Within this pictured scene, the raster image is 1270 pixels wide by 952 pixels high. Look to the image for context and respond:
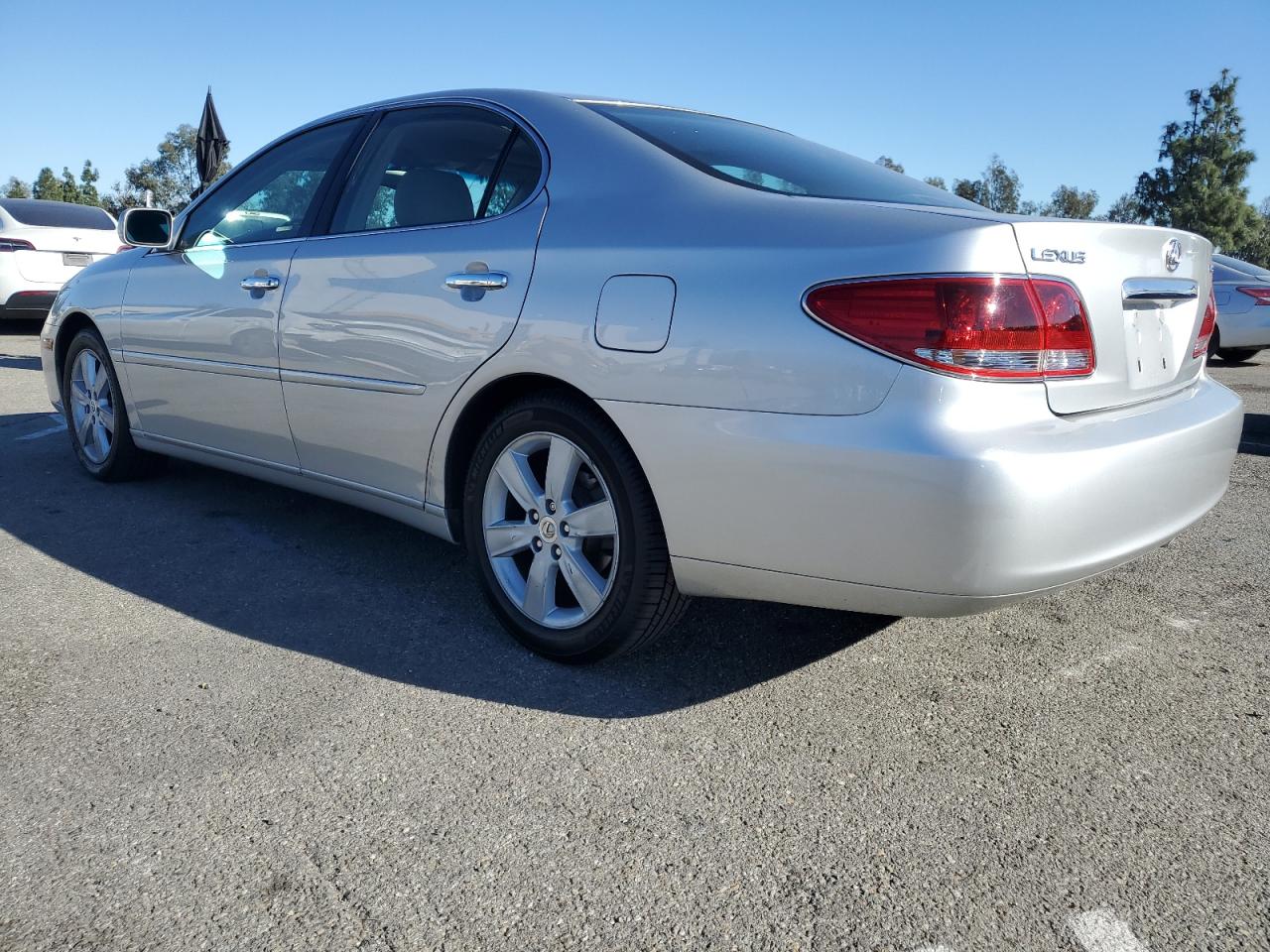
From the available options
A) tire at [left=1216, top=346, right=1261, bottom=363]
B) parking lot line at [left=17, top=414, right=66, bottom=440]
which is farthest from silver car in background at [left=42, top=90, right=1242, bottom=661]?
tire at [left=1216, top=346, right=1261, bottom=363]

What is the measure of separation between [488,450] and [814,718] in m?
1.16

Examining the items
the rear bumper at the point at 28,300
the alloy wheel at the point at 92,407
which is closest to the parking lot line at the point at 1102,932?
the alloy wheel at the point at 92,407

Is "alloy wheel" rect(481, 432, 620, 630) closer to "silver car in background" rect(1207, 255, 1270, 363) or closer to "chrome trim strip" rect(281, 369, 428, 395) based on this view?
"chrome trim strip" rect(281, 369, 428, 395)

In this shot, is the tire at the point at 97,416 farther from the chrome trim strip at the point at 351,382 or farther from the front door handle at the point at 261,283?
the chrome trim strip at the point at 351,382

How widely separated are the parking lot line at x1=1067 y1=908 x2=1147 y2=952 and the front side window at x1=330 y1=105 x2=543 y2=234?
223 centimetres

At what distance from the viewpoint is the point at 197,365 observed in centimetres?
406

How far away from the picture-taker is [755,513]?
238 cm

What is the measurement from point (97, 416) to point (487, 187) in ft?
8.97

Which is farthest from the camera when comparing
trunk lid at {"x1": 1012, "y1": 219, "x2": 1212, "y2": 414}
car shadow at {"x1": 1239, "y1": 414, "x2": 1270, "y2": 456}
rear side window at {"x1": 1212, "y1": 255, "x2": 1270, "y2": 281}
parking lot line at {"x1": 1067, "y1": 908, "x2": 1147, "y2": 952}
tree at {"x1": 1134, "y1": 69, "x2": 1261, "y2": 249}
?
tree at {"x1": 1134, "y1": 69, "x2": 1261, "y2": 249}

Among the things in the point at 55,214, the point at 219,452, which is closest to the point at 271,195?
the point at 219,452

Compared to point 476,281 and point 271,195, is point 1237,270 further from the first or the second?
point 476,281

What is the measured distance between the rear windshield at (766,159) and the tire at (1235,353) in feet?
34.4

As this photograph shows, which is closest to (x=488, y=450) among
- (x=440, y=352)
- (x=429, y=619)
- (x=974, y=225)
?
(x=440, y=352)

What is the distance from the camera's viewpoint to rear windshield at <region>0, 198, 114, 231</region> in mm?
10961
